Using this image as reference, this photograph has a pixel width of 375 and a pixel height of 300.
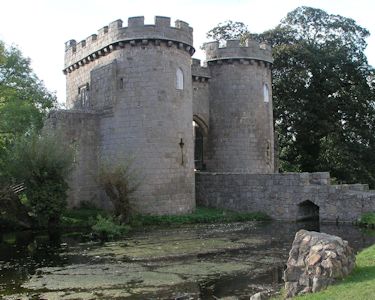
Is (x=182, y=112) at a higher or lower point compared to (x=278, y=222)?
higher

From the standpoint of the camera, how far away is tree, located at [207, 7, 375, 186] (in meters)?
30.2

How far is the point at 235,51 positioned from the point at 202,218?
9.96m

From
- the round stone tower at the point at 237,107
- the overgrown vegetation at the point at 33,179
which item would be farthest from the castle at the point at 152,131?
the round stone tower at the point at 237,107

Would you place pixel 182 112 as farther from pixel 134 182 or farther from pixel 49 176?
pixel 49 176

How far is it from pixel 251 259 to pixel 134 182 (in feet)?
24.6

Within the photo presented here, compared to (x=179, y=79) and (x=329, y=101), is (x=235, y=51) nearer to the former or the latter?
(x=179, y=79)

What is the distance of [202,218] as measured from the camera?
2006 cm

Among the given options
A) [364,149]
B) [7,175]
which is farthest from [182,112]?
[364,149]

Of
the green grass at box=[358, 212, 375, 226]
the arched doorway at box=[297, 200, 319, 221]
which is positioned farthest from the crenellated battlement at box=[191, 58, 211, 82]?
the green grass at box=[358, 212, 375, 226]

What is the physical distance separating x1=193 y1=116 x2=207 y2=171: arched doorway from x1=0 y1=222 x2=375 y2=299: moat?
8.62 meters

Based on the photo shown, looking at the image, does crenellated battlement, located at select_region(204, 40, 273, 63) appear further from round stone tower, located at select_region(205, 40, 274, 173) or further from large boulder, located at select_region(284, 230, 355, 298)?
large boulder, located at select_region(284, 230, 355, 298)

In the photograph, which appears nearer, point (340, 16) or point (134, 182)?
point (134, 182)

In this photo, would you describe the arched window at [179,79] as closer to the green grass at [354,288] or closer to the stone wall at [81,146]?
the stone wall at [81,146]

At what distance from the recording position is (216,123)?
2642 centimetres
